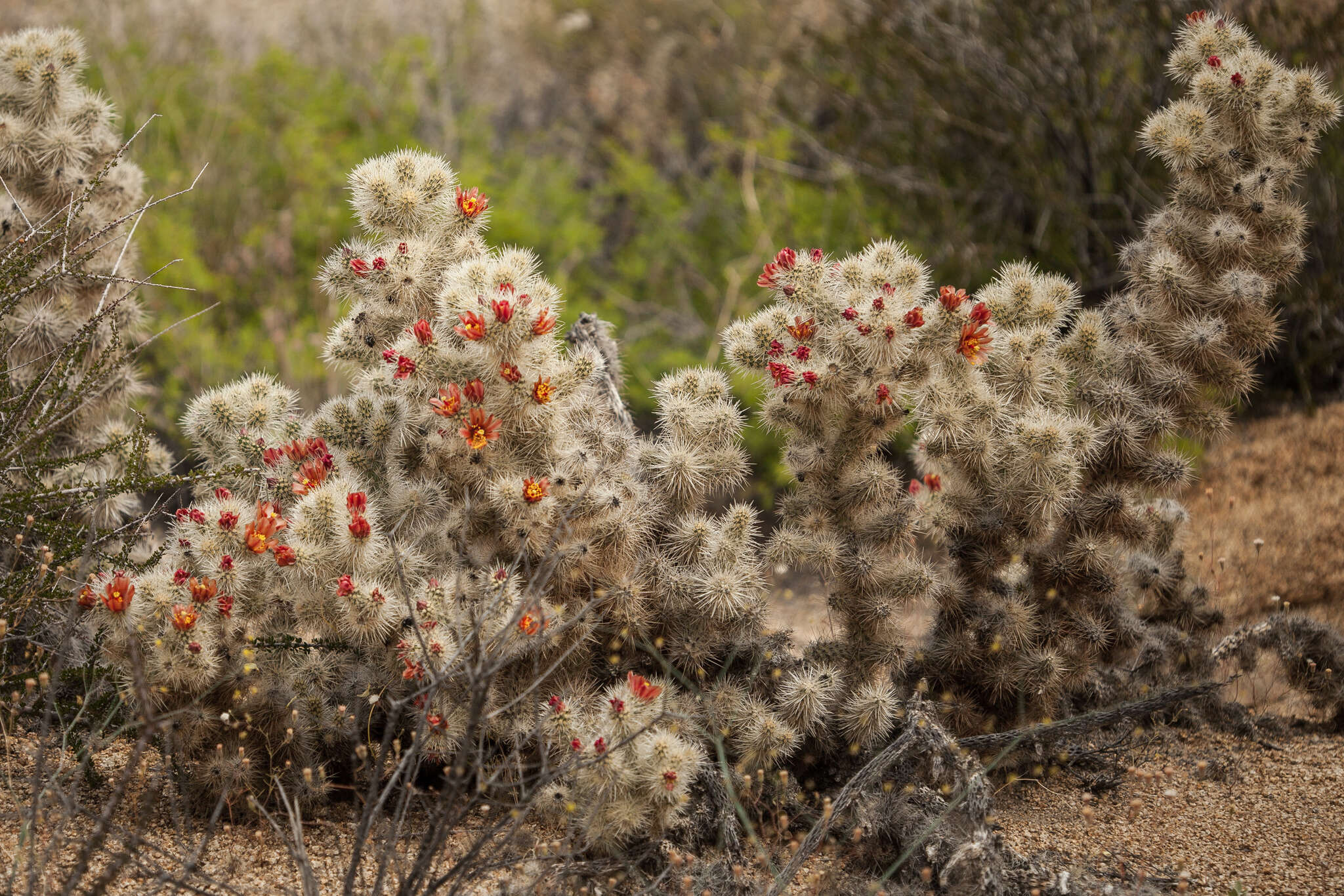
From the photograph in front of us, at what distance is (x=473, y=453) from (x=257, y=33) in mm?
9674

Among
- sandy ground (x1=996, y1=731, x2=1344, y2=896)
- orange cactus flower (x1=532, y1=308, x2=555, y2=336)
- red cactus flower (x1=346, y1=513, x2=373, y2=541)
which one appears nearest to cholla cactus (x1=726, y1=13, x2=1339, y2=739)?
sandy ground (x1=996, y1=731, x2=1344, y2=896)

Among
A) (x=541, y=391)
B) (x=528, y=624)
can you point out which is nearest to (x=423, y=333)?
(x=541, y=391)

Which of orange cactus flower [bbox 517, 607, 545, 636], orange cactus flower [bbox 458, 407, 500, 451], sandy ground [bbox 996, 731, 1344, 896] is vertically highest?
orange cactus flower [bbox 458, 407, 500, 451]

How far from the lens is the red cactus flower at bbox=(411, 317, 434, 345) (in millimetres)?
2795

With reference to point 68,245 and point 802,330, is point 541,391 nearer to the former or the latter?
point 802,330

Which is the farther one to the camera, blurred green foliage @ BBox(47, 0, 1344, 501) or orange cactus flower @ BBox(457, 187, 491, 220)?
blurred green foliage @ BBox(47, 0, 1344, 501)

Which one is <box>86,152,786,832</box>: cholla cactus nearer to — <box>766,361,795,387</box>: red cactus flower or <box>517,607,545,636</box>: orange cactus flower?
<box>517,607,545,636</box>: orange cactus flower

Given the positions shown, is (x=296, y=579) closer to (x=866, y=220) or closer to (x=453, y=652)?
(x=453, y=652)

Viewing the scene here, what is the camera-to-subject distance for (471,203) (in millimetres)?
3109

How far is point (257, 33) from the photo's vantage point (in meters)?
10.8

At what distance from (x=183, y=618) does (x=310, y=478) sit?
0.47 meters

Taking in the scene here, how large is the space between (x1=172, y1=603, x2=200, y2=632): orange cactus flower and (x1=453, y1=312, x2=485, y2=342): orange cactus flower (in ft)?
2.98

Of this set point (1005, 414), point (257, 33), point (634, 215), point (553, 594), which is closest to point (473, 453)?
point (553, 594)

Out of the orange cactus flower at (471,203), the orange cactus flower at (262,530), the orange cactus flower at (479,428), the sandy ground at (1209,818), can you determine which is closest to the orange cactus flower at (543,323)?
the orange cactus flower at (479,428)
